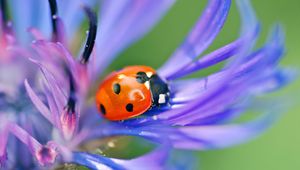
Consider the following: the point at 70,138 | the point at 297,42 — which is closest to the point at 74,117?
the point at 70,138

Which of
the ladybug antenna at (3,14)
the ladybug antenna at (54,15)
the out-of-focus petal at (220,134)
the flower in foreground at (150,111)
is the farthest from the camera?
the ladybug antenna at (3,14)

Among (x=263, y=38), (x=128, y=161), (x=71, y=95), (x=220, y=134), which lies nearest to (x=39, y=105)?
(x=71, y=95)

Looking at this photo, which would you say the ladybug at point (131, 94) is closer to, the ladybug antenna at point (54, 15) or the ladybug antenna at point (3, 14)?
the ladybug antenna at point (54, 15)

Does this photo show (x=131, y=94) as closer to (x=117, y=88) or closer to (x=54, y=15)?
(x=117, y=88)

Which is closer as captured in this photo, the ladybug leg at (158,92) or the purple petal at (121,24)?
the ladybug leg at (158,92)

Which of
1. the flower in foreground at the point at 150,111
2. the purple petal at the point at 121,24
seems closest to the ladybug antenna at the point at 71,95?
the flower in foreground at the point at 150,111

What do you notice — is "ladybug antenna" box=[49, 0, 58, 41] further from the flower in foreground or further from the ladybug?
the ladybug

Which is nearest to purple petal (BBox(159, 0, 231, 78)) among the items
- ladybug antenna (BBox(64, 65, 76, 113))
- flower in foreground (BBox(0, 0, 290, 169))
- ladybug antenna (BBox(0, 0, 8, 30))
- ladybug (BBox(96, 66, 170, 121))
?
flower in foreground (BBox(0, 0, 290, 169))

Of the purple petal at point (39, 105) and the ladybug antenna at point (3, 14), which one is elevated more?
the ladybug antenna at point (3, 14)
